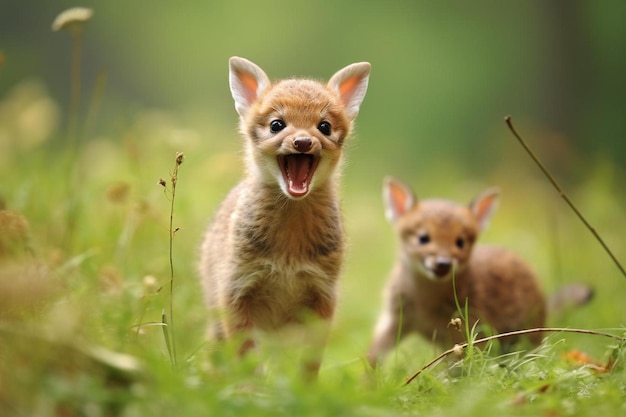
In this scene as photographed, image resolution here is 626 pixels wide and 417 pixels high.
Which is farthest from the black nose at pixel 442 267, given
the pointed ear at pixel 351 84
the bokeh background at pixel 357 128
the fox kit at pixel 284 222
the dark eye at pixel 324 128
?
the dark eye at pixel 324 128

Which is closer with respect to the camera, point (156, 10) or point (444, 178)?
point (444, 178)

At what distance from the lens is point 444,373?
4250 mm

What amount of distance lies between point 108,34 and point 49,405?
1932cm

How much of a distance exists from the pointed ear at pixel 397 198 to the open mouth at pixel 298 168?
213 cm

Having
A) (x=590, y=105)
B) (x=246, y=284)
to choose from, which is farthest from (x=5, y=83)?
(x=590, y=105)

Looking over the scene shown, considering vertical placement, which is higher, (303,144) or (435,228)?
(303,144)

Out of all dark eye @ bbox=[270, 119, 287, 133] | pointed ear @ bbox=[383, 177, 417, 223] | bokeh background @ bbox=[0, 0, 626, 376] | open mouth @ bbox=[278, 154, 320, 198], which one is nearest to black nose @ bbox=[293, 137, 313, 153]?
open mouth @ bbox=[278, 154, 320, 198]

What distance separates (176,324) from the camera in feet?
17.1

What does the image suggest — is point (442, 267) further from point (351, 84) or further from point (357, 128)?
point (357, 128)

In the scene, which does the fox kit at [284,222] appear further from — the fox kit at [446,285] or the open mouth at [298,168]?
the fox kit at [446,285]

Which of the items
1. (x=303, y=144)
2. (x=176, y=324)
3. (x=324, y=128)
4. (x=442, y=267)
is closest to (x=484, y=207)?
(x=442, y=267)

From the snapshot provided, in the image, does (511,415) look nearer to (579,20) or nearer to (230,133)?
(230,133)

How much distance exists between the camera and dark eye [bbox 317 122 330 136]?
16.0ft

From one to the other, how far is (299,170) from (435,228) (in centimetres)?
198
